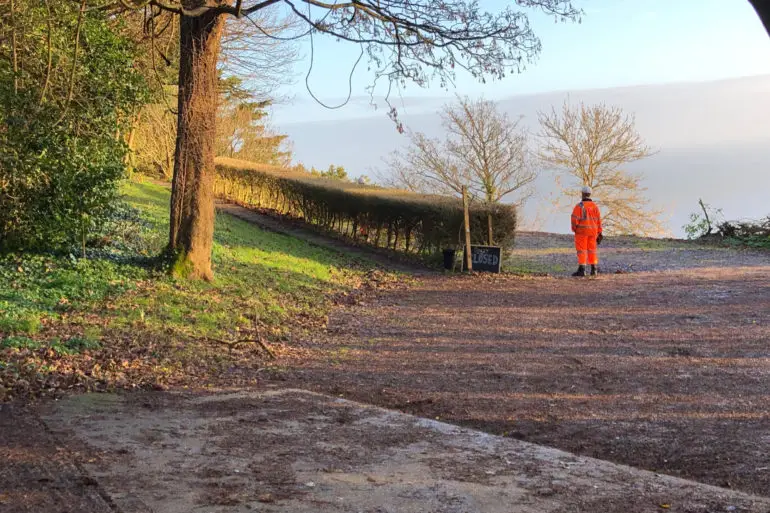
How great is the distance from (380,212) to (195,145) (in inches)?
291

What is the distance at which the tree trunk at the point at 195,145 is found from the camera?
10664mm

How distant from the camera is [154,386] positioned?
21.4 ft

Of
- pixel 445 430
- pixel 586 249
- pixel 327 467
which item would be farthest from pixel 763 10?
pixel 586 249

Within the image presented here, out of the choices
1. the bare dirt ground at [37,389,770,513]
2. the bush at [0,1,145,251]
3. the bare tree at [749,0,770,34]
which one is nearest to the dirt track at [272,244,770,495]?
the bare dirt ground at [37,389,770,513]

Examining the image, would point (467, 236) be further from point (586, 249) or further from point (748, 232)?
point (748, 232)

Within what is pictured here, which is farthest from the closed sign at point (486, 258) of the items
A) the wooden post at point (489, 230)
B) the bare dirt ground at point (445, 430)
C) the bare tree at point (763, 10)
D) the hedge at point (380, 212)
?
the bare tree at point (763, 10)

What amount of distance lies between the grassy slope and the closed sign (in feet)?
9.92

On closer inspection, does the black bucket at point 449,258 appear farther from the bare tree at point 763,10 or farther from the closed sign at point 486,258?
the bare tree at point 763,10

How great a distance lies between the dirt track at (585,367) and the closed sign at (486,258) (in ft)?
5.91

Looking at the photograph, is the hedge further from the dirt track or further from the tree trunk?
the tree trunk

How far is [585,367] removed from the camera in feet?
25.0

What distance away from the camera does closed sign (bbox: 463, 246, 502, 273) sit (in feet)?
49.4

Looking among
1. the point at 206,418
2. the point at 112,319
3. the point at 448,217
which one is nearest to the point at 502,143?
the point at 448,217

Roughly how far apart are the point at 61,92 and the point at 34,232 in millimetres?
2168
